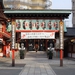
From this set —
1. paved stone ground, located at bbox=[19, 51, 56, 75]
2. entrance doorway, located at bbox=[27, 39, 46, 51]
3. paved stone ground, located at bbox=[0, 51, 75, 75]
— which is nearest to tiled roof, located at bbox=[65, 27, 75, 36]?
entrance doorway, located at bbox=[27, 39, 46, 51]

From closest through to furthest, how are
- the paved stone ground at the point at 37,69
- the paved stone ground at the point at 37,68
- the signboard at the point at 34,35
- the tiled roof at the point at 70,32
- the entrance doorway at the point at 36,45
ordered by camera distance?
the paved stone ground at the point at 37,68, the paved stone ground at the point at 37,69, the signboard at the point at 34,35, the tiled roof at the point at 70,32, the entrance doorway at the point at 36,45

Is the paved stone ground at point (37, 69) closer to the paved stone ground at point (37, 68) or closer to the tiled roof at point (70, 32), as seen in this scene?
the paved stone ground at point (37, 68)

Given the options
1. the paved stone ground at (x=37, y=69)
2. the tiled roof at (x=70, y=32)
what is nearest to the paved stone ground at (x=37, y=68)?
the paved stone ground at (x=37, y=69)

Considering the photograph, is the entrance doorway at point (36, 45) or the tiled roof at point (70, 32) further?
the entrance doorway at point (36, 45)

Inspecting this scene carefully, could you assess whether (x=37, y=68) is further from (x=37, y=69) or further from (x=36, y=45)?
(x=36, y=45)

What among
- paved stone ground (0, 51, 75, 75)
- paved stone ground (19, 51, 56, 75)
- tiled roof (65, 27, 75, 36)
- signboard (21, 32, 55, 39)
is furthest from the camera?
tiled roof (65, 27, 75, 36)

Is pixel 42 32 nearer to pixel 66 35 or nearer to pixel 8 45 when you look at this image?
pixel 8 45

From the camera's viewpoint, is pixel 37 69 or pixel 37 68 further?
pixel 37 68

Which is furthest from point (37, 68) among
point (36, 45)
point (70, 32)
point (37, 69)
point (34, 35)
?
point (36, 45)

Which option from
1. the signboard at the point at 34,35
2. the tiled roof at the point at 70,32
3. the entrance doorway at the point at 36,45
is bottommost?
the entrance doorway at the point at 36,45

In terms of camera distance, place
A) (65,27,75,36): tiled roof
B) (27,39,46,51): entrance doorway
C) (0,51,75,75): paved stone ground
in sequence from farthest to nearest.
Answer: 1. (27,39,46,51): entrance doorway
2. (65,27,75,36): tiled roof
3. (0,51,75,75): paved stone ground

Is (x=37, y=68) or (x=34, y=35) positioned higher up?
(x=34, y=35)

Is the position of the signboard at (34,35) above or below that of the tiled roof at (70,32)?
below

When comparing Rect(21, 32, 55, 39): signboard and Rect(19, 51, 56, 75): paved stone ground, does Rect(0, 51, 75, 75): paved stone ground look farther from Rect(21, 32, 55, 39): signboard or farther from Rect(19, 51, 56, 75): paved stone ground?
Rect(21, 32, 55, 39): signboard
